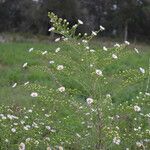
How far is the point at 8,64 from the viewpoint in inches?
516

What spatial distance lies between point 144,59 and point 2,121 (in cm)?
935

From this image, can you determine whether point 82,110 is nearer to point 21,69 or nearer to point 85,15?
point 21,69

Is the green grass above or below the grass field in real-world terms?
below

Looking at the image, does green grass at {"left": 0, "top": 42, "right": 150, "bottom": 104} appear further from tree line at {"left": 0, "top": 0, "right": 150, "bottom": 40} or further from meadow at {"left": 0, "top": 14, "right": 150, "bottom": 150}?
tree line at {"left": 0, "top": 0, "right": 150, "bottom": 40}

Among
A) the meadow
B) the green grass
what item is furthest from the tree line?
the meadow

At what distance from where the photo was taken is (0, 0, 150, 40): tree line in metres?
21.0

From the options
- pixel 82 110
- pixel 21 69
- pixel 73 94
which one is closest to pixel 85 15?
pixel 21 69

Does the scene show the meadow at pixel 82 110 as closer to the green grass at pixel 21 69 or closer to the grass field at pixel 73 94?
the grass field at pixel 73 94

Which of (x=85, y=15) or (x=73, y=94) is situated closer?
(x=73, y=94)

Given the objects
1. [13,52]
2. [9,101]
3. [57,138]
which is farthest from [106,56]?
[13,52]

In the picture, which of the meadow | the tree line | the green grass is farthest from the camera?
the tree line

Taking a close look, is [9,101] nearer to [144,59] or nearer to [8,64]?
[8,64]

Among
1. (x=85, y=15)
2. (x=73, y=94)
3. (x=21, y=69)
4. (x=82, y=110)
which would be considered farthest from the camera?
(x=85, y=15)

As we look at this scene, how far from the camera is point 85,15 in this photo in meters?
22.2
